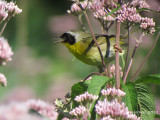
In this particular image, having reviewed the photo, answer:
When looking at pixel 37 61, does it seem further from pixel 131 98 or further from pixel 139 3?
pixel 131 98

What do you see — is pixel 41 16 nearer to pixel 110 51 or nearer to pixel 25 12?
pixel 25 12

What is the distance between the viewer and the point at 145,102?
1641 mm

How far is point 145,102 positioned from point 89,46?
118 centimetres

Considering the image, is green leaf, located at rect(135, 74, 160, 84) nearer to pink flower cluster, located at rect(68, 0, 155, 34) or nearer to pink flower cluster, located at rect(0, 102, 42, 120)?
pink flower cluster, located at rect(68, 0, 155, 34)

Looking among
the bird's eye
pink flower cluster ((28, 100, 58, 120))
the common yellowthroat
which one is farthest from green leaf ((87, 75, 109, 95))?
the bird's eye

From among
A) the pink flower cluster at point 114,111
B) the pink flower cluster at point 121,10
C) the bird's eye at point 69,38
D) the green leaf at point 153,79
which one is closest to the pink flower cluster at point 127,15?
the pink flower cluster at point 121,10

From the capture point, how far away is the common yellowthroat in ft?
8.36

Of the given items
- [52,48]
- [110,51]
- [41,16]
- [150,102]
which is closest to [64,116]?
[150,102]

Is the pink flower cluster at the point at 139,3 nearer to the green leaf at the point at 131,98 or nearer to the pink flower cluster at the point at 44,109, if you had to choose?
the green leaf at the point at 131,98

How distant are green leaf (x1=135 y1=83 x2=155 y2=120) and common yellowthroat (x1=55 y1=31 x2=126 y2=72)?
0.87m

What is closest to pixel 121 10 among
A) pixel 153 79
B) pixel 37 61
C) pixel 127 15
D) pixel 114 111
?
pixel 127 15

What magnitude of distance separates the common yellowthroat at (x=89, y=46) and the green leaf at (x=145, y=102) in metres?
0.87

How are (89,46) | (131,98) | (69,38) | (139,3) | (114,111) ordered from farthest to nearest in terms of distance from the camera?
(69,38) → (89,46) → (139,3) → (131,98) → (114,111)

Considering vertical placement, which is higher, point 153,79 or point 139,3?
point 139,3
